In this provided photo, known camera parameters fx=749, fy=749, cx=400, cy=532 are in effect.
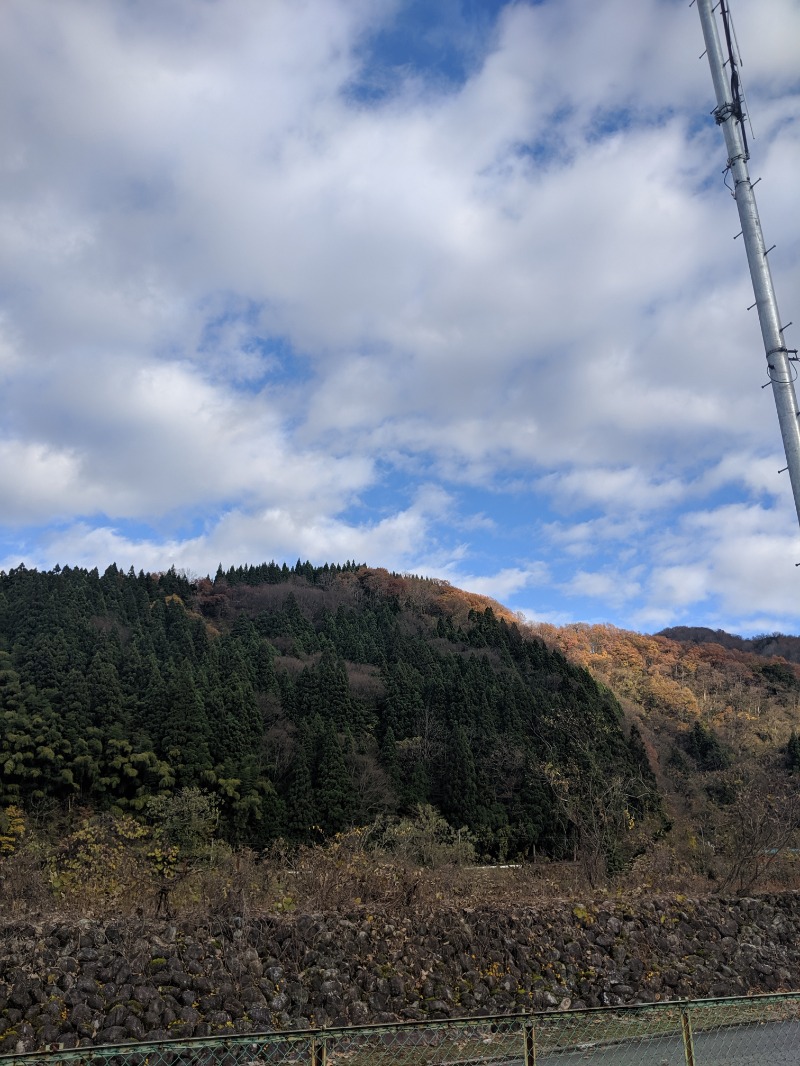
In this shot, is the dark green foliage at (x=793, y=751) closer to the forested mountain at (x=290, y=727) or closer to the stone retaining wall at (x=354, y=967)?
the forested mountain at (x=290, y=727)

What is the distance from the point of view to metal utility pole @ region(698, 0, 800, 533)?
6230 millimetres

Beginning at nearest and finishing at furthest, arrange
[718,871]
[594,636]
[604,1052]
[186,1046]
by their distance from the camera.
Answer: 1. [186,1046]
2. [604,1052]
3. [718,871]
4. [594,636]

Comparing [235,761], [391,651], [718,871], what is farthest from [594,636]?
[718,871]

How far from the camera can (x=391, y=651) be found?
56.8 meters

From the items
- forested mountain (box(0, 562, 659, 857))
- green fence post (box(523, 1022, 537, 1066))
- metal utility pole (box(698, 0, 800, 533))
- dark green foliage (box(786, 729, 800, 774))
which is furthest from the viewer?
dark green foliage (box(786, 729, 800, 774))

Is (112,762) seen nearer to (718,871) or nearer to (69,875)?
(69,875)

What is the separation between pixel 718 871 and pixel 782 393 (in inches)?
506

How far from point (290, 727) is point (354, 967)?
31702 millimetres

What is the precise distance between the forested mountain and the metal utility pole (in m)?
14.1

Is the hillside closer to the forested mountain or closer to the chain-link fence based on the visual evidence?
the forested mountain

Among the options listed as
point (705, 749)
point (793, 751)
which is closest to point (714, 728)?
point (705, 749)

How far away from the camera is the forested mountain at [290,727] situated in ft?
107

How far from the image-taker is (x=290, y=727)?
40031 millimetres

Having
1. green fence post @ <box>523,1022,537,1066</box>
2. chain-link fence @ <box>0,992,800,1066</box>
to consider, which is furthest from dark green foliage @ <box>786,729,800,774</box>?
green fence post @ <box>523,1022,537,1066</box>
